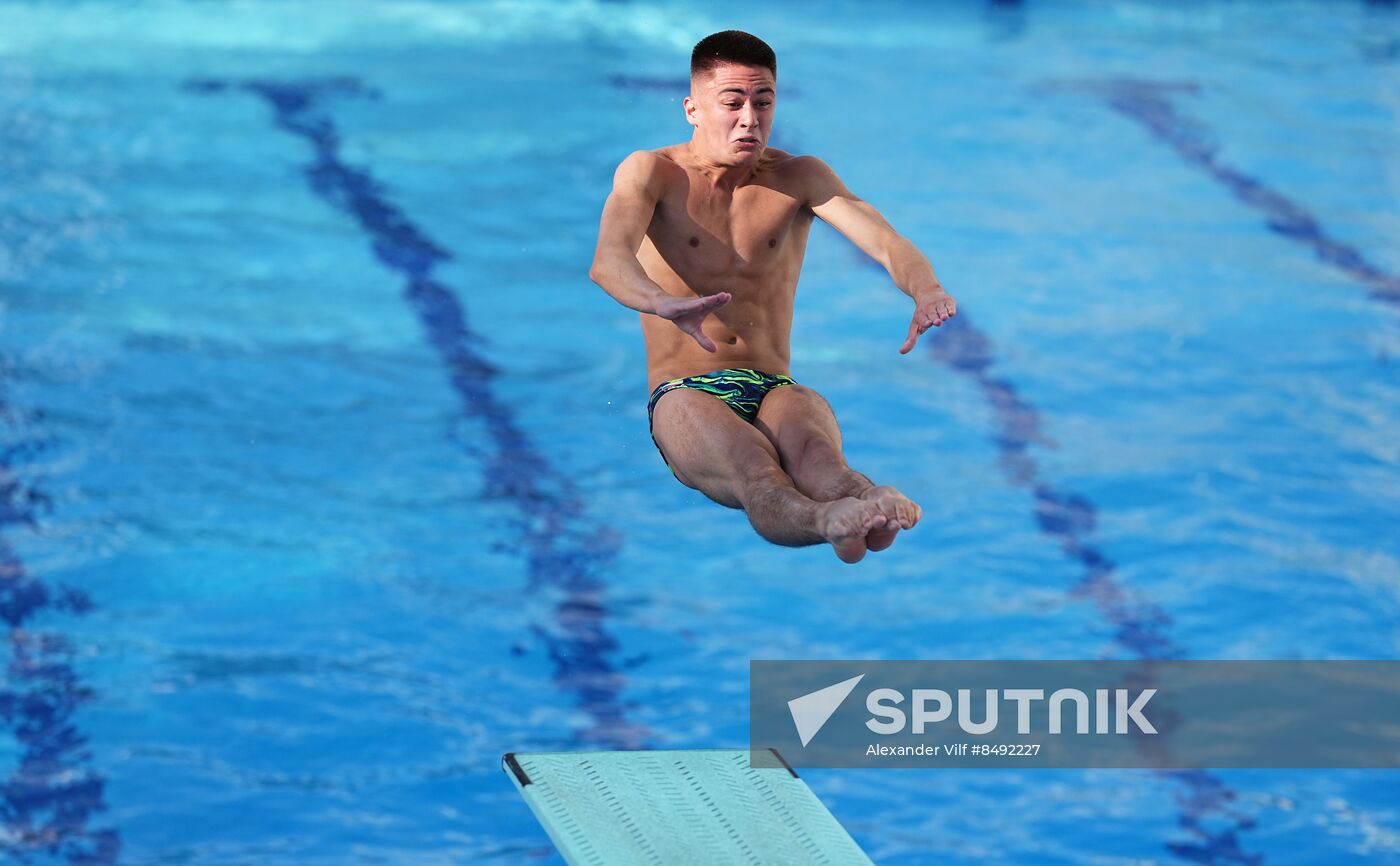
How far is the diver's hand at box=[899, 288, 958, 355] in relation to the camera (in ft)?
11.7

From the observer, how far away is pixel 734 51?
3.77 metres

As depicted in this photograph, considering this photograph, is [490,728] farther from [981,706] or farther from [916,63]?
→ [916,63]

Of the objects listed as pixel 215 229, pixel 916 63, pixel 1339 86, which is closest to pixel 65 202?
pixel 215 229

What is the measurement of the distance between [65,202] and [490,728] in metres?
3.98

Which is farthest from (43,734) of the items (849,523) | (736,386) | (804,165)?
(849,523)

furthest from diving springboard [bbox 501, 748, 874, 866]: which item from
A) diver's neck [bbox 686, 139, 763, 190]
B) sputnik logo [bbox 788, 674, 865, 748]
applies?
diver's neck [bbox 686, 139, 763, 190]

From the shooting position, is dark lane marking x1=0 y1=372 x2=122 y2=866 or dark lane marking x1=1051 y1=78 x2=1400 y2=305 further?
dark lane marking x1=1051 y1=78 x2=1400 y2=305

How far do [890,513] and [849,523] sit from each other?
0.08 m

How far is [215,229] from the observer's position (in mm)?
7926

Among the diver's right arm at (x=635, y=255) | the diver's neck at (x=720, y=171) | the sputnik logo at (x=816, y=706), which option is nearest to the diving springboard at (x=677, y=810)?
the diver's right arm at (x=635, y=255)

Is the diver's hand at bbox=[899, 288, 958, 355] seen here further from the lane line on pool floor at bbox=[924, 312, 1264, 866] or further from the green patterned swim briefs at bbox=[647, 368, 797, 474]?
the lane line on pool floor at bbox=[924, 312, 1264, 866]

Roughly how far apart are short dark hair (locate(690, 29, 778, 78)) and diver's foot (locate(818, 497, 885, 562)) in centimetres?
103

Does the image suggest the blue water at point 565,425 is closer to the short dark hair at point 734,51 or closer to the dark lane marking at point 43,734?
the dark lane marking at point 43,734

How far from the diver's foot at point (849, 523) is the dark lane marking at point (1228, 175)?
534 centimetres
